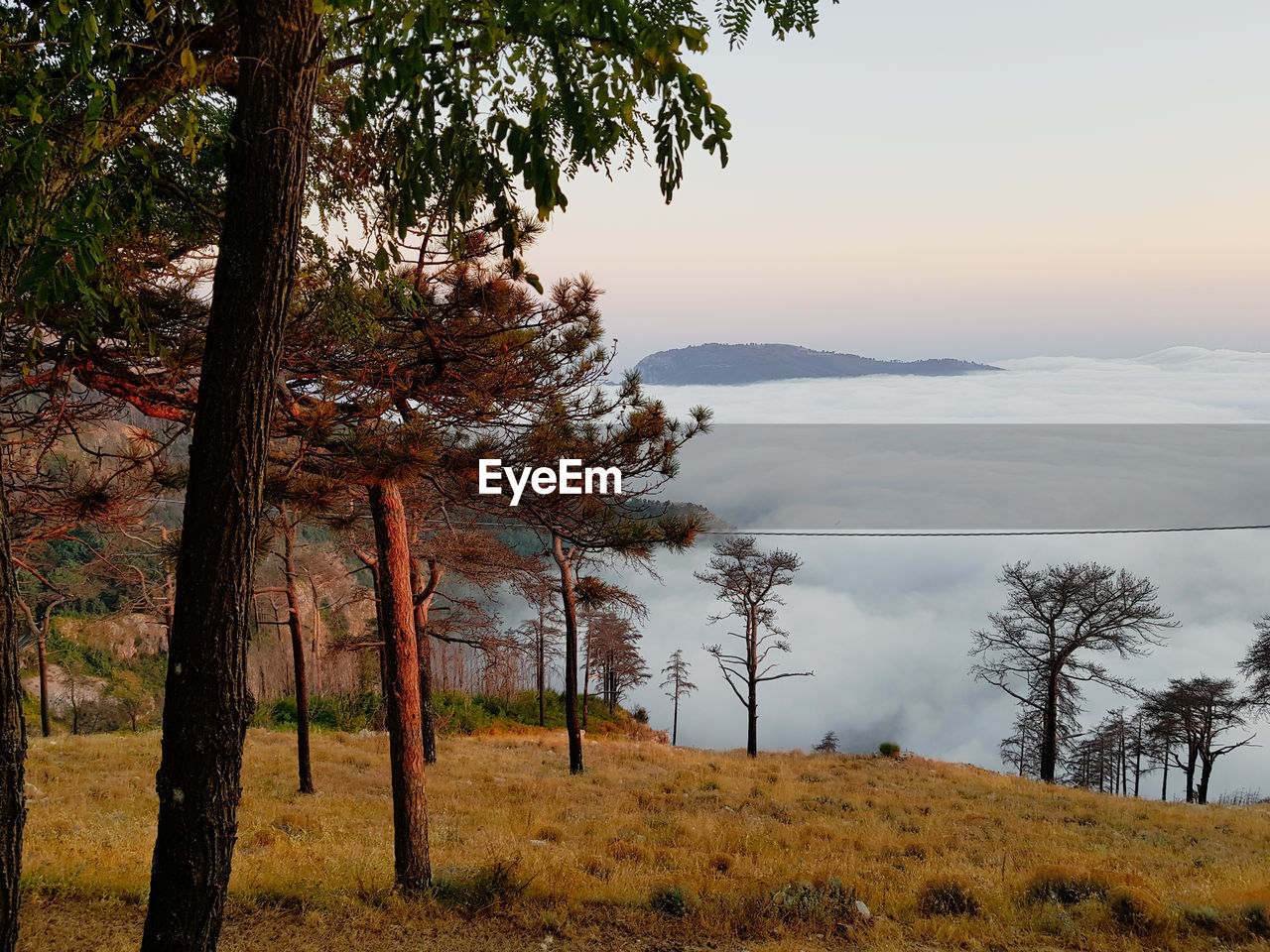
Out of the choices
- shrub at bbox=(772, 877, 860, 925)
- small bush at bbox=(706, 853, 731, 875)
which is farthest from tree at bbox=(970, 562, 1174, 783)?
shrub at bbox=(772, 877, 860, 925)

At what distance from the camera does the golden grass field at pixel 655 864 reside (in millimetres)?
4781

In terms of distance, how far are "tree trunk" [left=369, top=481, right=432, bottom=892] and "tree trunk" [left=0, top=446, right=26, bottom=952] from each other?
324cm

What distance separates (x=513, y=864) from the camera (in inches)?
217

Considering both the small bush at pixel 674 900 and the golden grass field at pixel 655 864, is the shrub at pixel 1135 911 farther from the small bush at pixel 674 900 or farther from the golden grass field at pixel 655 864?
the small bush at pixel 674 900

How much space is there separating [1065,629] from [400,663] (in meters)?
17.8

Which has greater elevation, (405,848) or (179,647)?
(179,647)

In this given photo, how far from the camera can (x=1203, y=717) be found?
19359mm

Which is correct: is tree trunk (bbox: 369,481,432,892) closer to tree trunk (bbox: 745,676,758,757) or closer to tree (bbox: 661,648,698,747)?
tree trunk (bbox: 745,676,758,757)

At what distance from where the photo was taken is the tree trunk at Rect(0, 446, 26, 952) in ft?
8.11

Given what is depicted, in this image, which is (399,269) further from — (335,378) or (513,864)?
(513,864)

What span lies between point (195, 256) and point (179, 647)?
3.34 m

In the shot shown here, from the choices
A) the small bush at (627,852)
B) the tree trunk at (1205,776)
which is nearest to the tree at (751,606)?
the tree trunk at (1205,776)

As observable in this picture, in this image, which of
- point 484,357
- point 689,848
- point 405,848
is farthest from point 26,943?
point 689,848

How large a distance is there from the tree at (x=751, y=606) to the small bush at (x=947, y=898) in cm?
1243
